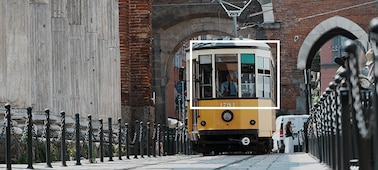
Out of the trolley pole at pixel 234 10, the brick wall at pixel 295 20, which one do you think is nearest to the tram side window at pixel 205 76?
the trolley pole at pixel 234 10

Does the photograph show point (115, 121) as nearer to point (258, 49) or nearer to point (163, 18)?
point (258, 49)

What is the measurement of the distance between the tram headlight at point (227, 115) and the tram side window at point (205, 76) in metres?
0.54

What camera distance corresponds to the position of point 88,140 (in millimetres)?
19969

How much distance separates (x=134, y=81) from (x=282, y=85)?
15.4 metres

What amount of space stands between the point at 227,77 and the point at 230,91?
34 centimetres

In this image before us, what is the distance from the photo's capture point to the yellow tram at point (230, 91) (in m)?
28.3

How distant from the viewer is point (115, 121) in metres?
28.8

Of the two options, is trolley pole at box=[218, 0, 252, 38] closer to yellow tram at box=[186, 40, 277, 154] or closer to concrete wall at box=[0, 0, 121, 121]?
yellow tram at box=[186, 40, 277, 154]

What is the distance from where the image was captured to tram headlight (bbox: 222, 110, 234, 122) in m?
28.4

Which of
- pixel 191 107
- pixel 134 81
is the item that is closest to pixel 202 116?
pixel 191 107

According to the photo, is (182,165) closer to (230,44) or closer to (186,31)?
(230,44)

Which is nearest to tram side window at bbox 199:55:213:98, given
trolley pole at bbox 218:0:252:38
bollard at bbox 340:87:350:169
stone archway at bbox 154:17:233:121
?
trolley pole at bbox 218:0:252:38

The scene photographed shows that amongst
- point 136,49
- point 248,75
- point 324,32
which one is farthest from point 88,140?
point 324,32

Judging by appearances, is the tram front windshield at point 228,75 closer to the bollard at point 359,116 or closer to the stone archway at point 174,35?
the bollard at point 359,116
